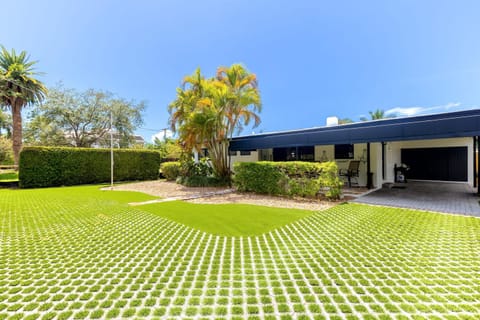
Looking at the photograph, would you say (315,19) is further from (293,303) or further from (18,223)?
(18,223)

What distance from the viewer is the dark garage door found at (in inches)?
545

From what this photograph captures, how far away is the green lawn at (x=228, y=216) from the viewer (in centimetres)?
547

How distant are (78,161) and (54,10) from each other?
9.54m

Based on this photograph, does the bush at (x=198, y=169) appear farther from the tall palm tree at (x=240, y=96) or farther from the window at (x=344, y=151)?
the window at (x=344, y=151)

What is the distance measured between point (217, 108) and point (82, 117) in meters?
20.5

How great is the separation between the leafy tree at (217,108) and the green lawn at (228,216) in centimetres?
536

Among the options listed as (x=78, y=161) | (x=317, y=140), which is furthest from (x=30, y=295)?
(x=78, y=161)

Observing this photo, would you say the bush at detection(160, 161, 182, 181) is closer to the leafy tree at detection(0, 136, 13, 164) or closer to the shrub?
the shrub

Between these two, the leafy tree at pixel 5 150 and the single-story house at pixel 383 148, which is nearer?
the single-story house at pixel 383 148

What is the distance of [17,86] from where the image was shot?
67.1 ft

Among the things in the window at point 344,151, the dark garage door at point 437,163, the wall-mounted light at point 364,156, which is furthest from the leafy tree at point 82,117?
the dark garage door at point 437,163

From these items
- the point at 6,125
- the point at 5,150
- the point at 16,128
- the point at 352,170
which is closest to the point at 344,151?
the point at 352,170

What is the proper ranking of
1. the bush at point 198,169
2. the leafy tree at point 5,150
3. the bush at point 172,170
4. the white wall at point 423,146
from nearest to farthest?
the white wall at point 423,146 → the bush at point 198,169 → the bush at point 172,170 → the leafy tree at point 5,150

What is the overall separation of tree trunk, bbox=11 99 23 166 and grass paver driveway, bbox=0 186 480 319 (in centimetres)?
2007
